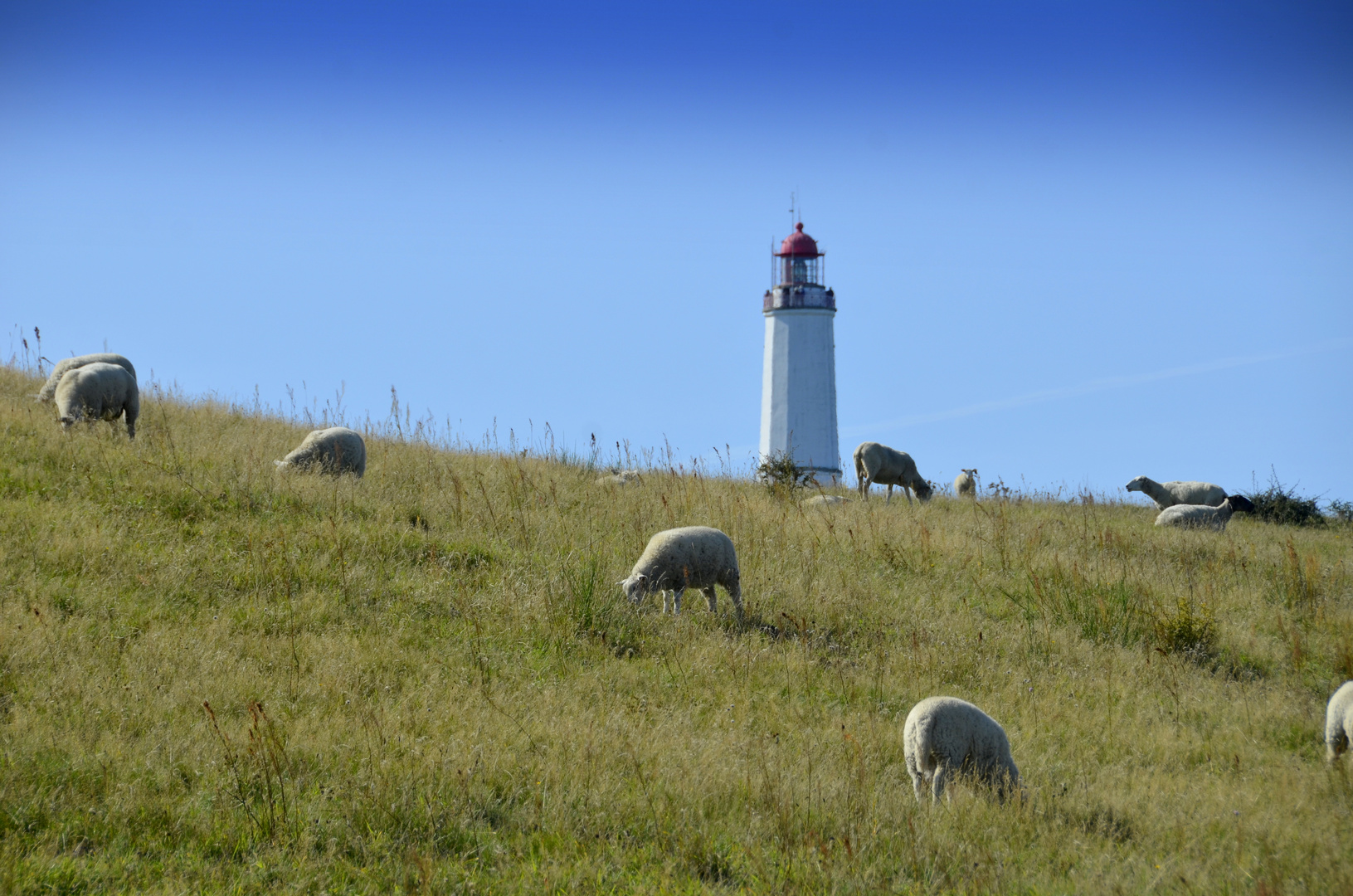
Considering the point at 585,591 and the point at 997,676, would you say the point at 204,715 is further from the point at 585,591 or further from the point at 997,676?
the point at 997,676

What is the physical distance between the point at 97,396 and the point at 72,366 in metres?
2.26

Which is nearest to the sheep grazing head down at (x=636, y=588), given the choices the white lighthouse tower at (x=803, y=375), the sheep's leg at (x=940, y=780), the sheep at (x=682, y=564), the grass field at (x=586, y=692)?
the sheep at (x=682, y=564)

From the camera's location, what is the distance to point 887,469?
19109mm

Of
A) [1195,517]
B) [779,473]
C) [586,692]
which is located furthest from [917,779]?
[1195,517]

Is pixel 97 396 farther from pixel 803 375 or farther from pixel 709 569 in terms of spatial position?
pixel 803 375

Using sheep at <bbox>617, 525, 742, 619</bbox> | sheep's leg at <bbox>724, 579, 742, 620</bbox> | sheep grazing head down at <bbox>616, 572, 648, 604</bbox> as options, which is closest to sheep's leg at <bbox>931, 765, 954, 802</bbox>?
sheep at <bbox>617, 525, 742, 619</bbox>

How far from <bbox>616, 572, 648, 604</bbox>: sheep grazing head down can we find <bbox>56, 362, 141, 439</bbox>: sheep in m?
7.98

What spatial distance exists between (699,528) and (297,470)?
5.72m

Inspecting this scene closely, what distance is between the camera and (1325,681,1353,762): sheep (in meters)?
6.59

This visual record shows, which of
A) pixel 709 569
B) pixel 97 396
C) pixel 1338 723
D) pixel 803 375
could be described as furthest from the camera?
pixel 803 375

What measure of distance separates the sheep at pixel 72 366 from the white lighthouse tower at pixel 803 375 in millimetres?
21052

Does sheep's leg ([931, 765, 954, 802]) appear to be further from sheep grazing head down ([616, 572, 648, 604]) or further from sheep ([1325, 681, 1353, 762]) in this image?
sheep grazing head down ([616, 572, 648, 604])

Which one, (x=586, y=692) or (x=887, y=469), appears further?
(x=887, y=469)

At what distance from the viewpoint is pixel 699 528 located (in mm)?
8578
